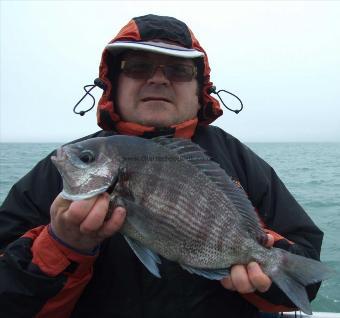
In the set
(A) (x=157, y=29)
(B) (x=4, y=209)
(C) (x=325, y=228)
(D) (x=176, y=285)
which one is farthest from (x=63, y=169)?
(C) (x=325, y=228)

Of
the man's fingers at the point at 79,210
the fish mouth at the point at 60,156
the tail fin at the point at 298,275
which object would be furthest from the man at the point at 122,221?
the fish mouth at the point at 60,156

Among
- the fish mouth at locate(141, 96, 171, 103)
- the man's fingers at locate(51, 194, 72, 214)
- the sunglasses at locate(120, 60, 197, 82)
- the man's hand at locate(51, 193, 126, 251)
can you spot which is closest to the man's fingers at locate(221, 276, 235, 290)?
the man's hand at locate(51, 193, 126, 251)

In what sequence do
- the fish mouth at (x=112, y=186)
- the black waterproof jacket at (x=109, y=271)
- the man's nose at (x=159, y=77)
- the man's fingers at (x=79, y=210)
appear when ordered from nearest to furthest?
the man's fingers at (x=79, y=210) < the fish mouth at (x=112, y=186) < the black waterproof jacket at (x=109, y=271) < the man's nose at (x=159, y=77)

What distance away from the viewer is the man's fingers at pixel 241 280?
1955 millimetres

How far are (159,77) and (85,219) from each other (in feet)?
3.67

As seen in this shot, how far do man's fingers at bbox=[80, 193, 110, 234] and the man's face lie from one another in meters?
0.89

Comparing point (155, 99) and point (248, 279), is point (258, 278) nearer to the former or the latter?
point (248, 279)

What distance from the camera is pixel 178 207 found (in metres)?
1.95

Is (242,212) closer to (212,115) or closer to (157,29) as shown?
(212,115)

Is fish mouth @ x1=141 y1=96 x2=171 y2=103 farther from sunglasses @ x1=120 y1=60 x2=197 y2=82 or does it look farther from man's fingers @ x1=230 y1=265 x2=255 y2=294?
man's fingers @ x1=230 y1=265 x2=255 y2=294

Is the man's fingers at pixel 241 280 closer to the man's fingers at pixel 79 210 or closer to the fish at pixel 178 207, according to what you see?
the fish at pixel 178 207

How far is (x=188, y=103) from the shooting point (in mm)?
2604

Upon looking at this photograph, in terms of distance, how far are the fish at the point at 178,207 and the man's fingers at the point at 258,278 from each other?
6 cm

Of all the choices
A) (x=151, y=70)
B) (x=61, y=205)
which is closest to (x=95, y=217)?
(x=61, y=205)
